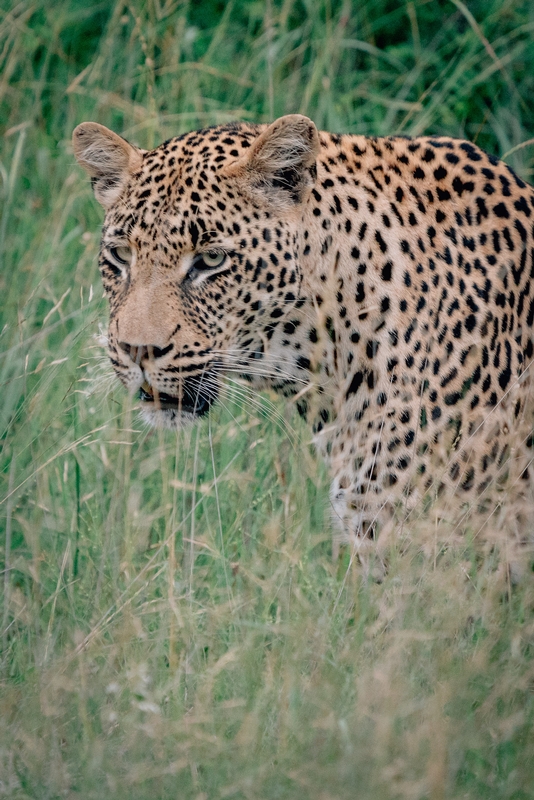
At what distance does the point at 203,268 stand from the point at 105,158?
31.4 inches

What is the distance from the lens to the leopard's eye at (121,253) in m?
4.57

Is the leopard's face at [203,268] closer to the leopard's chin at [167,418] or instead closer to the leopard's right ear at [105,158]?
the leopard's chin at [167,418]

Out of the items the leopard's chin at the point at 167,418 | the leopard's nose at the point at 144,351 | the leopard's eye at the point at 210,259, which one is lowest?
the leopard's chin at the point at 167,418

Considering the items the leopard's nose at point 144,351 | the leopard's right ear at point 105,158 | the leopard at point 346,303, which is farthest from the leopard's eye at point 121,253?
the leopard's nose at point 144,351

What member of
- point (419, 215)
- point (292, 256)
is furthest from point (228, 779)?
point (419, 215)

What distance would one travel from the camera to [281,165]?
14.5ft

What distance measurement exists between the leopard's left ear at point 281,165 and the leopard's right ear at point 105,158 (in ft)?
1.73

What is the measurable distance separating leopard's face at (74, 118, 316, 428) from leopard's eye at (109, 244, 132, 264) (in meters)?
0.02

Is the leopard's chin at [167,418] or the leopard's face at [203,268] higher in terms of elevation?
the leopard's face at [203,268]

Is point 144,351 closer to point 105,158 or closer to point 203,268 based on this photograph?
point 203,268

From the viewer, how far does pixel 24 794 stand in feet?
10.3

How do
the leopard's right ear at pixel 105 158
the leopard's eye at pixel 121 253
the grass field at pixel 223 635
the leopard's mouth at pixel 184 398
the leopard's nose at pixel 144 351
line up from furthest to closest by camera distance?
1. the leopard's right ear at pixel 105 158
2. the leopard's eye at pixel 121 253
3. the leopard's mouth at pixel 184 398
4. the leopard's nose at pixel 144 351
5. the grass field at pixel 223 635

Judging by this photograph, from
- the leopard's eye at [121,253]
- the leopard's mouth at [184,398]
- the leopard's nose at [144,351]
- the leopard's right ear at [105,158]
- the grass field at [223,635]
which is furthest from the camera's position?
the leopard's right ear at [105,158]

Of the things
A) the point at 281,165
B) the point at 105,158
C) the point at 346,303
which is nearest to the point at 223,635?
the point at 346,303
